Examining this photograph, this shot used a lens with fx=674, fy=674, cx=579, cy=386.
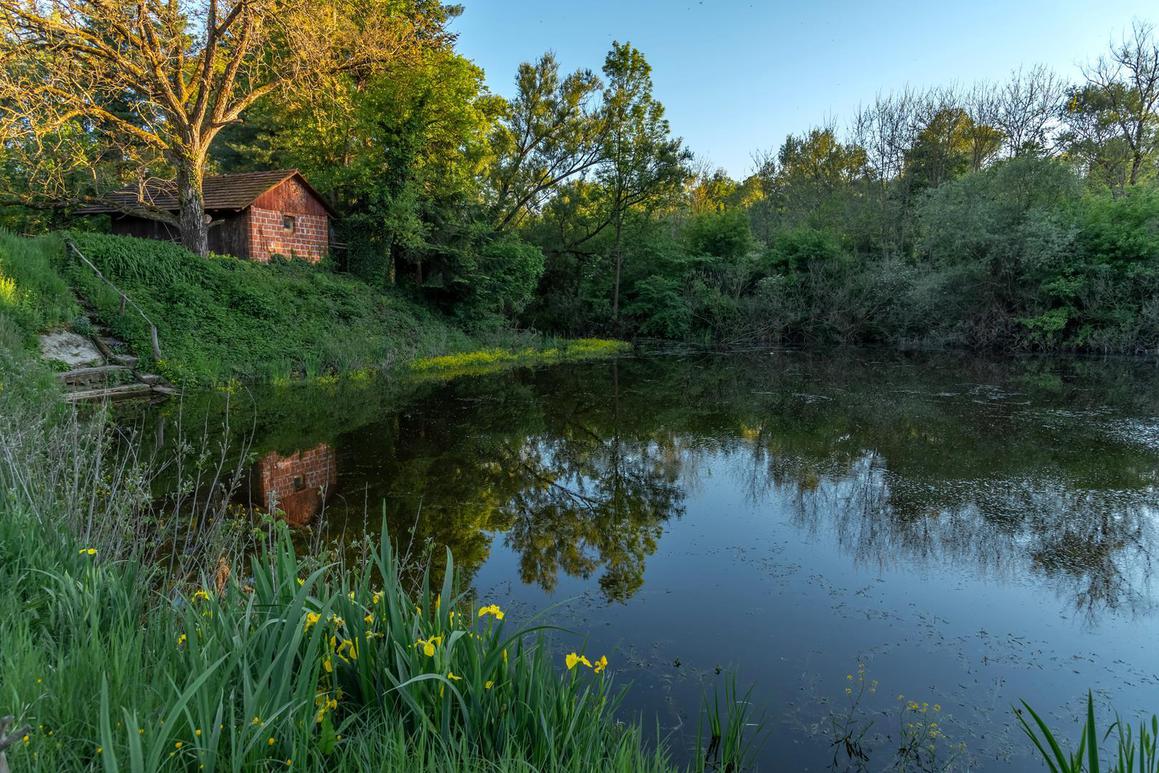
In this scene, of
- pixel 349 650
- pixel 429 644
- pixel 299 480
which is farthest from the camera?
pixel 299 480

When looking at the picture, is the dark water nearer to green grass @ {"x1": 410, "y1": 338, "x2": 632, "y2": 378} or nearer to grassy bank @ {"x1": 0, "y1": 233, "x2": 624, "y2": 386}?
grassy bank @ {"x1": 0, "y1": 233, "x2": 624, "y2": 386}

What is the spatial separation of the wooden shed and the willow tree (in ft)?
8.64

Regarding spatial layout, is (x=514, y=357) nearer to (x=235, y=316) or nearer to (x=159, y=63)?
(x=235, y=316)

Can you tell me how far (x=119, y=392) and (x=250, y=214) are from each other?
11.3m

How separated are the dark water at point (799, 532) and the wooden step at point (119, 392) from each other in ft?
5.32

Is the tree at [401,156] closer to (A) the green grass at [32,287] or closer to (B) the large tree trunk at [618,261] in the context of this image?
(B) the large tree trunk at [618,261]

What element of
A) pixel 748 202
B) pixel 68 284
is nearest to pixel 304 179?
pixel 68 284

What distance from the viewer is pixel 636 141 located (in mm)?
28812

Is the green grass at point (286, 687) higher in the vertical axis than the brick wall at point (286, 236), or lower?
lower

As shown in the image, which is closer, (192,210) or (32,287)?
(32,287)

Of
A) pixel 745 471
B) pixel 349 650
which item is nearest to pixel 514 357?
pixel 745 471

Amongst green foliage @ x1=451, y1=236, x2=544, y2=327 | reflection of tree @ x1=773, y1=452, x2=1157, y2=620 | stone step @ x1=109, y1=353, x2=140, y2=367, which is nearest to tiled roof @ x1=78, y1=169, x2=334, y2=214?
green foliage @ x1=451, y1=236, x2=544, y2=327

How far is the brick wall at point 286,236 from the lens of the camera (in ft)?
71.5

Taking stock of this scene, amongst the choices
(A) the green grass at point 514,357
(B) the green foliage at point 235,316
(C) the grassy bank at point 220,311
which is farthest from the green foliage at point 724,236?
(B) the green foliage at point 235,316
